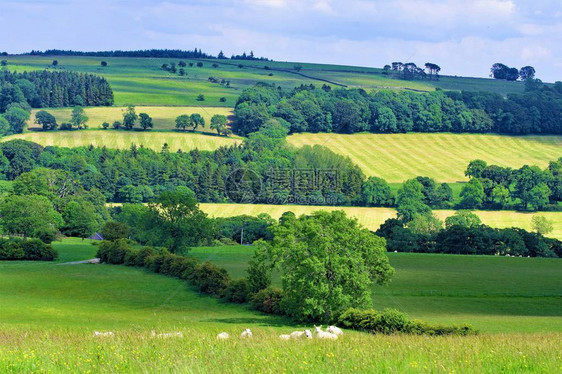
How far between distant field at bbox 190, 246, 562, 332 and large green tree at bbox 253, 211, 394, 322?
18.9ft

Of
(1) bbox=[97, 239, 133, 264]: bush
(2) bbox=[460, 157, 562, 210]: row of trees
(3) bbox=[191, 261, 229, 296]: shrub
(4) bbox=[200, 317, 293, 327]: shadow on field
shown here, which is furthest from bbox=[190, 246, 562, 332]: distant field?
(2) bbox=[460, 157, 562, 210]: row of trees

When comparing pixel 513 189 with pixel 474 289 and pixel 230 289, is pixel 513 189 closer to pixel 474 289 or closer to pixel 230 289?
pixel 474 289

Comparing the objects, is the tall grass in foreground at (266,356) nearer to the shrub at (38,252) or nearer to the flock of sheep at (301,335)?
the flock of sheep at (301,335)

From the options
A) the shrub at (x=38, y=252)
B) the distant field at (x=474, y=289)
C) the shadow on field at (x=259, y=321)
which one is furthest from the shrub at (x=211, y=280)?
the shrub at (x=38, y=252)

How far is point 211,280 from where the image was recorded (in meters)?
73.3

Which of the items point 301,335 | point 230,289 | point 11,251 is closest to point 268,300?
point 230,289

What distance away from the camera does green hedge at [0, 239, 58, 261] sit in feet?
340

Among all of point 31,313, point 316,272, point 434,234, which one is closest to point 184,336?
point 316,272

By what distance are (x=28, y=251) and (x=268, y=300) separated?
51.9 metres

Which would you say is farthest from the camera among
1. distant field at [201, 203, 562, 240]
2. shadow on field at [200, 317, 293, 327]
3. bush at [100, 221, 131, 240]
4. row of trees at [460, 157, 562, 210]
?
row of trees at [460, 157, 562, 210]

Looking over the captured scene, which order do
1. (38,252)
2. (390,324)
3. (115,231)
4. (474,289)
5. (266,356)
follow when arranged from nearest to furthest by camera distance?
(266,356), (390,324), (474,289), (38,252), (115,231)

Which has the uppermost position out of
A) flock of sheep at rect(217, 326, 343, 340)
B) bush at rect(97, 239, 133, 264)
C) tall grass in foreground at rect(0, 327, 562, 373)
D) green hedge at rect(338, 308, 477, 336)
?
tall grass in foreground at rect(0, 327, 562, 373)

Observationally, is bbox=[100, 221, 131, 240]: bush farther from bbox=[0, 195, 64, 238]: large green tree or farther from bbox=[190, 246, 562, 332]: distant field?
bbox=[190, 246, 562, 332]: distant field

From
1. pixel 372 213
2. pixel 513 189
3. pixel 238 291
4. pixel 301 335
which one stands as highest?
pixel 301 335
